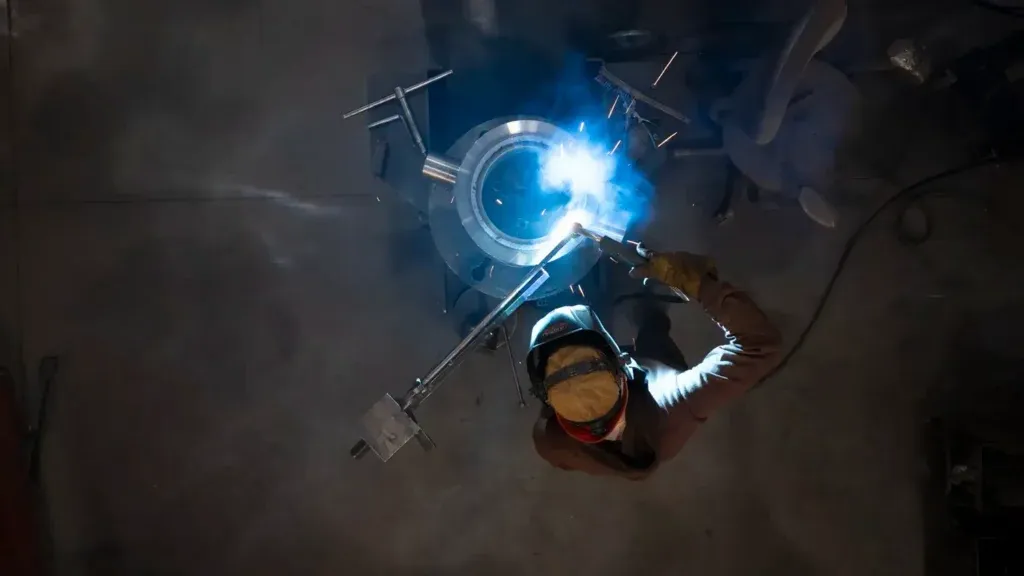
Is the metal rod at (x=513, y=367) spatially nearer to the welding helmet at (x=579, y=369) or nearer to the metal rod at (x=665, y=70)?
the welding helmet at (x=579, y=369)

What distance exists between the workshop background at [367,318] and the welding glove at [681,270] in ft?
1.95

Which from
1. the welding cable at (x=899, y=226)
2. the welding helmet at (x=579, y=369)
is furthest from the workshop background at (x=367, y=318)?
the welding helmet at (x=579, y=369)

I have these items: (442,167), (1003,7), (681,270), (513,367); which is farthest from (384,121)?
(1003,7)

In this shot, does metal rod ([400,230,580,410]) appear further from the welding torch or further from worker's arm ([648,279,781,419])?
worker's arm ([648,279,781,419])

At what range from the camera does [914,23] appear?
2.27 metres

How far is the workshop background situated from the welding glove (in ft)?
1.95

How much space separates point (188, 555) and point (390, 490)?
69cm

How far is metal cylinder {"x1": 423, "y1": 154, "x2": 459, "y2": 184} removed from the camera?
1741 mm

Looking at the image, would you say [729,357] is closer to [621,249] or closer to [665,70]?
[621,249]

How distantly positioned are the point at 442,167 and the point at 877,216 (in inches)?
55.4

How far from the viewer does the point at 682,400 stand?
1.70 metres

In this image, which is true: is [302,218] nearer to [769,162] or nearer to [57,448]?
[57,448]

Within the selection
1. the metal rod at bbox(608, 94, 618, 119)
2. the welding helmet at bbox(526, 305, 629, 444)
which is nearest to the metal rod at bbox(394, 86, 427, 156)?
the metal rod at bbox(608, 94, 618, 119)

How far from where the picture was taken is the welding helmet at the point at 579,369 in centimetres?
138
